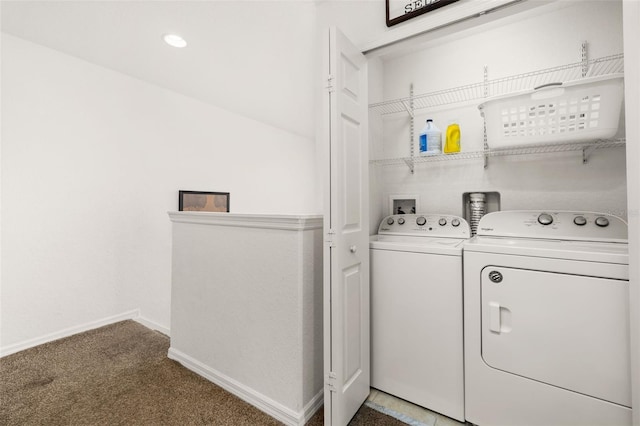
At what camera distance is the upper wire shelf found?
1.57 meters

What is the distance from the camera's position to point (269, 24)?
6.91ft

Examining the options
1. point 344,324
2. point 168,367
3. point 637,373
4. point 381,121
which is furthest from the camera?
point 381,121

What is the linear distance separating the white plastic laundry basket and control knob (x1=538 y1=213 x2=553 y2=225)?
417 mm

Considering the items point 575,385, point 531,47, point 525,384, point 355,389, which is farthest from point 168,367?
point 531,47

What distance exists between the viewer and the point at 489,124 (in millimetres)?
1638

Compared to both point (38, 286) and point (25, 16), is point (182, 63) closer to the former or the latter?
point (25, 16)

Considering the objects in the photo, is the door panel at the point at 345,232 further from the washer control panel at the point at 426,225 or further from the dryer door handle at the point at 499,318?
the dryer door handle at the point at 499,318

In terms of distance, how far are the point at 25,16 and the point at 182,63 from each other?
1.03 meters

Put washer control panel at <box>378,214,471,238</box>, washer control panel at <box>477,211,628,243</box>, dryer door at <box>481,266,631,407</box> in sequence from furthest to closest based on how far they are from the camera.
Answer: washer control panel at <box>378,214,471,238</box>
washer control panel at <box>477,211,628,243</box>
dryer door at <box>481,266,631,407</box>

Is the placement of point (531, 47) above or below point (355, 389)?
above

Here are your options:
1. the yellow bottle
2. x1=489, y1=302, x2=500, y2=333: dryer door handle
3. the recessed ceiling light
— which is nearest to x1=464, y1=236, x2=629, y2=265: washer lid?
x1=489, y1=302, x2=500, y2=333: dryer door handle

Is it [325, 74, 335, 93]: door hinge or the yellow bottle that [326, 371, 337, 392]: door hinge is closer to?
[325, 74, 335, 93]: door hinge

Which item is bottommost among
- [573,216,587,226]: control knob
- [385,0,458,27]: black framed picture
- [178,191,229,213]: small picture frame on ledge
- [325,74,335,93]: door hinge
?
[573,216,587,226]: control knob

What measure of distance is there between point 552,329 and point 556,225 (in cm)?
63
